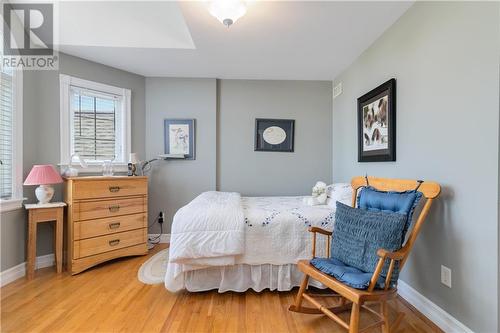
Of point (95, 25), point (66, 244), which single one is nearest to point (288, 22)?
point (95, 25)

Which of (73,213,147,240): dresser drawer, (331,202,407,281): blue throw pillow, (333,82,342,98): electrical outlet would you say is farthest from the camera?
(333,82,342,98): electrical outlet

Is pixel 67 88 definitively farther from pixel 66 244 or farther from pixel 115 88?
pixel 66 244

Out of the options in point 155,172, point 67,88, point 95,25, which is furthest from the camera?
point 155,172

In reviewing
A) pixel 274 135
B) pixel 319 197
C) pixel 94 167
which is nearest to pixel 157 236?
pixel 94 167

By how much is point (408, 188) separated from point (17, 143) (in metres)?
3.47

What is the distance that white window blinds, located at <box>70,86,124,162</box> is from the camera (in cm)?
293

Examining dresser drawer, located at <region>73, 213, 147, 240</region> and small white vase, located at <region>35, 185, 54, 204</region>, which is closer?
small white vase, located at <region>35, 185, 54, 204</region>

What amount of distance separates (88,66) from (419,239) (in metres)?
3.88

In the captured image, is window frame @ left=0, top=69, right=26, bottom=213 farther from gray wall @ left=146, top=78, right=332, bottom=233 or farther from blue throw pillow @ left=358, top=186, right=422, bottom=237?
blue throw pillow @ left=358, top=186, right=422, bottom=237

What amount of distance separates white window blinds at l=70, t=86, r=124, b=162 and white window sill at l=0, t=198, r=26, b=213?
78 centimetres

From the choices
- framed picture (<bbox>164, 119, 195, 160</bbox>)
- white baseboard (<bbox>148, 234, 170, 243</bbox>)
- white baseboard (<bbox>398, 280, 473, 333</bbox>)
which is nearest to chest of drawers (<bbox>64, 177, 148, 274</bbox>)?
white baseboard (<bbox>148, 234, 170, 243</bbox>)

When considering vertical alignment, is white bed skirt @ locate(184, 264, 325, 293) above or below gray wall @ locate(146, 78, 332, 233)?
below

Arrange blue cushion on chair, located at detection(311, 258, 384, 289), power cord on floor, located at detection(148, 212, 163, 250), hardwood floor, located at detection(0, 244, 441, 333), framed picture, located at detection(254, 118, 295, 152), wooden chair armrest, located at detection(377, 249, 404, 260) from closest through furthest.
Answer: wooden chair armrest, located at detection(377, 249, 404, 260), blue cushion on chair, located at detection(311, 258, 384, 289), hardwood floor, located at detection(0, 244, 441, 333), power cord on floor, located at detection(148, 212, 163, 250), framed picture, located at detection(254, 118, 295, 152)

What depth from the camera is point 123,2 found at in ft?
7.00
